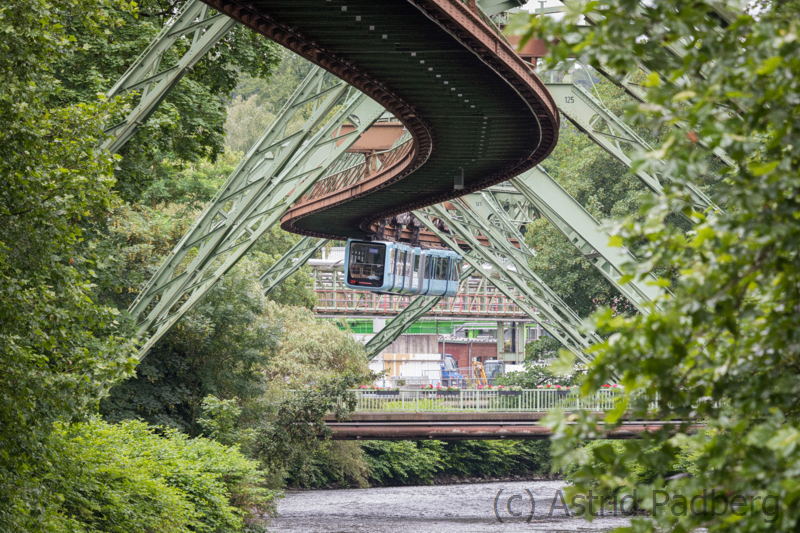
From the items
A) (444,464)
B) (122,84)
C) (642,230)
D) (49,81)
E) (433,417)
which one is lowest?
(444,464)

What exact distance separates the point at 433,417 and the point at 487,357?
40733 millimetres

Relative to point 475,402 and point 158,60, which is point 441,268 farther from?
point 158,60

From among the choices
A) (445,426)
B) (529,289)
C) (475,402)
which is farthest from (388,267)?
(529,289)

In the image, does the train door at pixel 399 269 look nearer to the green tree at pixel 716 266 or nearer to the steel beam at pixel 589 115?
the steel beam at pixel 589 115

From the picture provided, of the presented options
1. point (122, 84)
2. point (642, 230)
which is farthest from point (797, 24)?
point (122, 84)

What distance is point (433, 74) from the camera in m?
12.2

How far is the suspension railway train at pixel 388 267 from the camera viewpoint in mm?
30594

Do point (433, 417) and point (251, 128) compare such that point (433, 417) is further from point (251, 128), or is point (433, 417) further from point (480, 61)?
point (251, 128)

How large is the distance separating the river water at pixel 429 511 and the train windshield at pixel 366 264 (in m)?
7.88

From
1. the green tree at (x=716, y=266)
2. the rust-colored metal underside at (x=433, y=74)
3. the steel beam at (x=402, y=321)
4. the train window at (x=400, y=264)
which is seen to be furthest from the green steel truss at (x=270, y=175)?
the steel beam at (x=402, y=321)

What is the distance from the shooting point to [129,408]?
2000 centimetres

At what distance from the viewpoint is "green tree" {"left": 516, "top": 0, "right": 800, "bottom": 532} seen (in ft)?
7.96

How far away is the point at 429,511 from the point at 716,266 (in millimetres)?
26254

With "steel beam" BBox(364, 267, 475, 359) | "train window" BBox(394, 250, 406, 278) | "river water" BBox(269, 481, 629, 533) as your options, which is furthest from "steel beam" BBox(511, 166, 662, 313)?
"steel beam" BBox(364, 267, 475, 359)
